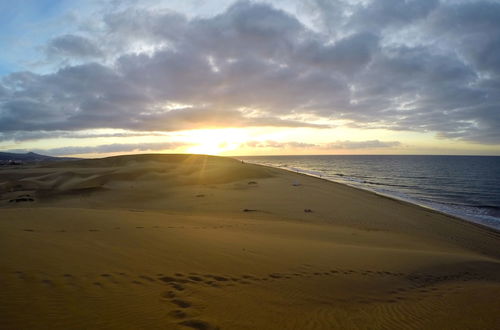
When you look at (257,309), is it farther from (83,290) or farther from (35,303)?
(35,303)

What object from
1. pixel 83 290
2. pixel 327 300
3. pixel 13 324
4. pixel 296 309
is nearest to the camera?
pixel 13 324

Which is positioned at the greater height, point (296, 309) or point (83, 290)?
point (83, 290)

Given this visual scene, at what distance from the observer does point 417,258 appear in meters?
9.82

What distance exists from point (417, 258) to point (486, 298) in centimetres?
304

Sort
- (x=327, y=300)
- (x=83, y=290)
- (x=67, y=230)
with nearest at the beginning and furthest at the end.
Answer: (x=83, y=290), (x=327, y=300), (x=67, y=230)

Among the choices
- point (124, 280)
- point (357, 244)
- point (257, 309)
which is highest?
point (124, 280)

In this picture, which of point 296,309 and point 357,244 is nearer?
point 296,309

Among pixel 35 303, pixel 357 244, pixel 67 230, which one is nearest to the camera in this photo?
pixel 35 303

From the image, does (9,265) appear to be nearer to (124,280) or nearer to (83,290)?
(83,290)

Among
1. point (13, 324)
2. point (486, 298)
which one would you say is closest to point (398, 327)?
point (486, 298)

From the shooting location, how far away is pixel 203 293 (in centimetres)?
549

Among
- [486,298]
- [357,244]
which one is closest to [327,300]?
[486,298]

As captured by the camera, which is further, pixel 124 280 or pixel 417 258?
pixel 417 258

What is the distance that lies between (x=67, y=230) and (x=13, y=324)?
6522 mm
